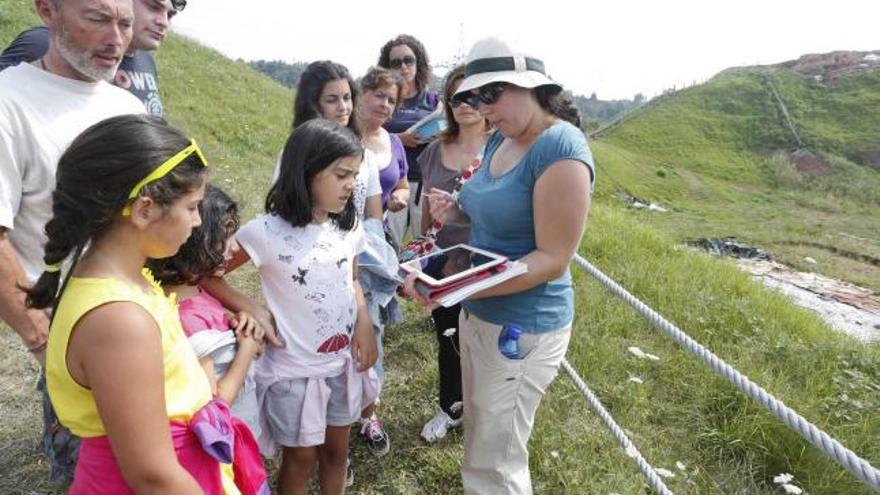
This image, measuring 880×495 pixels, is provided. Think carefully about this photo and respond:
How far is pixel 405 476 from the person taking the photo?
9.56ft

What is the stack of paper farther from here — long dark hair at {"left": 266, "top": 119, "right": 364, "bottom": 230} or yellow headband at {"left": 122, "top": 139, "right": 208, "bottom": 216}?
yellow headband at {"left": 122, "top": 139, "right": 208, "bottom": 216}

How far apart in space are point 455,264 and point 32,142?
163 centimetres

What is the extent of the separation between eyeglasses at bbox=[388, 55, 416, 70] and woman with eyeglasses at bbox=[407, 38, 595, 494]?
235cm

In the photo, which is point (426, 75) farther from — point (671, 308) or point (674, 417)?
point (674, 417)

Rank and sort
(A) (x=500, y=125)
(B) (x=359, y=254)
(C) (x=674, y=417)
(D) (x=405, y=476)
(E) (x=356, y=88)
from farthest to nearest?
(C) (x=674, y=417) → (E) (x=356, y=88) → (D) (x=405, y=476) → (B) (x=359, y=254) → (A) (x=500, y=125)

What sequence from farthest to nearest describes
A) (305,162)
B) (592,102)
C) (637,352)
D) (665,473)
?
(592,102) → (637,352) → (665,473) → (305,162)

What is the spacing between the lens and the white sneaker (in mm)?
3186

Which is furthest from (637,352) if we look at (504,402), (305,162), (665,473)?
(305,162)

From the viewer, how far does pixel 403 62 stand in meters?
4.38

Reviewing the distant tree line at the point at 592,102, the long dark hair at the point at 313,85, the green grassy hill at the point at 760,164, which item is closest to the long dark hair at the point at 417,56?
the long dark hair at the point at 313,85

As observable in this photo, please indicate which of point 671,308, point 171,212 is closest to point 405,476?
point 171,212

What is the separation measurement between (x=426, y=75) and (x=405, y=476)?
3139 millimetres

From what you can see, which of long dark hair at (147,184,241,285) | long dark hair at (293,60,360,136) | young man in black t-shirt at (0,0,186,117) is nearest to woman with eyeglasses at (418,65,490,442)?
long dark hair at (293,60,360,136)

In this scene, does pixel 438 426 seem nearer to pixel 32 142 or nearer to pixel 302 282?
pixel 302 282
